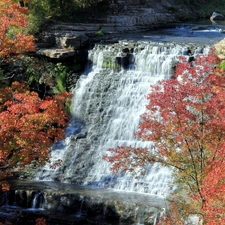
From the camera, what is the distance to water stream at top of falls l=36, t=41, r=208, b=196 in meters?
19.8

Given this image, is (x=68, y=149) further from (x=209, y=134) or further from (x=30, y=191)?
(x=209, y=134)

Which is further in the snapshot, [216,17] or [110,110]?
[216,17]

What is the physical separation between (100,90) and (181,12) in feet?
71.5

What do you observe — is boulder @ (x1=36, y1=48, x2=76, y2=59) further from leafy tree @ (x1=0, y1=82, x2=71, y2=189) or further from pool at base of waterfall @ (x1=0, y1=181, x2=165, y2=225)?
leafy tree @ (x1=0, y1=82, x2=71, y2=189)

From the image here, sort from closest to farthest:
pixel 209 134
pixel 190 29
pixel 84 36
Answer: pixel 209 134 → pixel 84 36 → pixel 190 29

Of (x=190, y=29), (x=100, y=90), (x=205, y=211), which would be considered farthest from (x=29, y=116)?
(x=190, y=29)

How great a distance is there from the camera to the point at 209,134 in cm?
1190

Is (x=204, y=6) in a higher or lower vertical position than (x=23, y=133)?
higher

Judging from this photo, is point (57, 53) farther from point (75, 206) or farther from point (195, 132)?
point (195, 132)

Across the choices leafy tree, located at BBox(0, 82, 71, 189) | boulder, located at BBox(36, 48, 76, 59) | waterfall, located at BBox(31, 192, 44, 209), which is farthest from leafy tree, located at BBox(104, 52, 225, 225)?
boulder, located at BBox(36, 48, 76, 59)

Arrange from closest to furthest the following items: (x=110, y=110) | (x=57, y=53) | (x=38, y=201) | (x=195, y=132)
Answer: (x=195, y=132) → (x=38, y=201) → (x=110, y=110) → (x=57, y=53)

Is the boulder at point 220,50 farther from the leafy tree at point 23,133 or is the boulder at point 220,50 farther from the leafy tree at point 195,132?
the leafy tree at point 23,133

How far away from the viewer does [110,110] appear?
23094mm

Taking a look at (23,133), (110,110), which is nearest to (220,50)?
(110,110)
